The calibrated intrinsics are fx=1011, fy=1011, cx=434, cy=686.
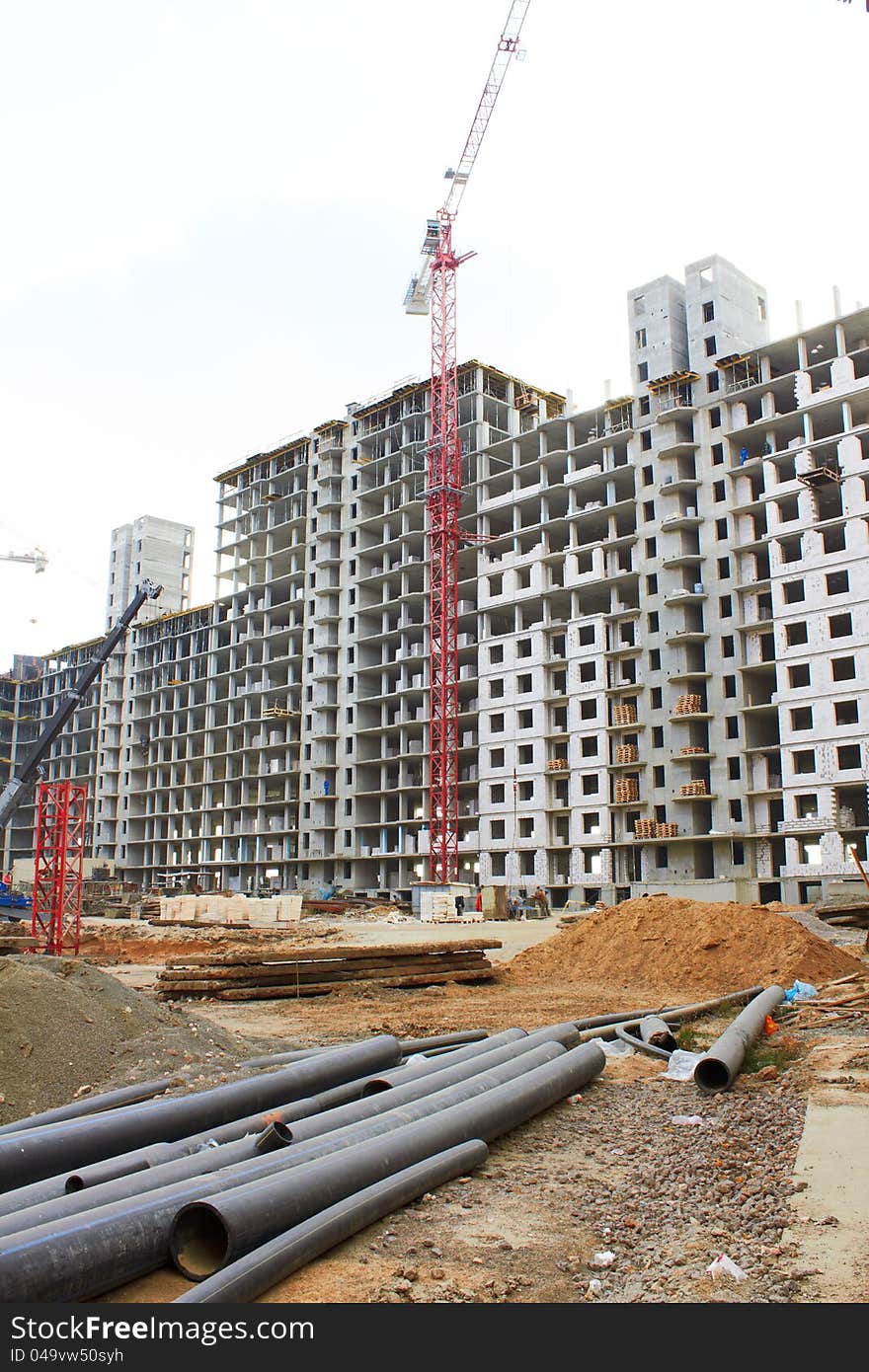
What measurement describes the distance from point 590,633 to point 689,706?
10208 mm

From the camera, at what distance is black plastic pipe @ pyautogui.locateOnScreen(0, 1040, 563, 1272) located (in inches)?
231

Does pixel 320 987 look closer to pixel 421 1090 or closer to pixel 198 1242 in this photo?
pixel 421 1090

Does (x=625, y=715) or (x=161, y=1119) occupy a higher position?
(x=625, y=715)

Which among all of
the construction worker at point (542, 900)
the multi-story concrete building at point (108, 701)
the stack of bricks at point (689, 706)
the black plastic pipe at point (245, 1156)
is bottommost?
the construction worker at point (542, 900)

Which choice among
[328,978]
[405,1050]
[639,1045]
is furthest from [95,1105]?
[328,978]

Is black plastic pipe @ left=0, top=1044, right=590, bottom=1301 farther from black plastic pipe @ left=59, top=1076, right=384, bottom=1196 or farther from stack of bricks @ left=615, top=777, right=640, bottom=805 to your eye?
stack of bricks @ left=615, top=777, right=640, bottom=805

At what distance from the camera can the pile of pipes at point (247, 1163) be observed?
5430mm

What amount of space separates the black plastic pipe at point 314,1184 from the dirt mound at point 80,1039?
4032mm

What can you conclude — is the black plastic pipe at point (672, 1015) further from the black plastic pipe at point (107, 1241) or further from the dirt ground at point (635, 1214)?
the black plastic pipe at point (107, 1241)

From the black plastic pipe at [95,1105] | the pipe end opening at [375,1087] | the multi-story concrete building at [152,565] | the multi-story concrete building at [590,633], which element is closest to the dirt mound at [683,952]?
the pipe end opening at [375,1087]

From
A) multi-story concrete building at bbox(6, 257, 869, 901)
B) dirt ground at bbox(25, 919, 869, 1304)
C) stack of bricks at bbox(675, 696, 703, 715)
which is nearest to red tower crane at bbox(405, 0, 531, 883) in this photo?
multi-story concrete building at bbox(6, 257, 869, 901)

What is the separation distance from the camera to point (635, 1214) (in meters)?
7.11

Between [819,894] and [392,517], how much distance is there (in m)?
Answer: 43.6

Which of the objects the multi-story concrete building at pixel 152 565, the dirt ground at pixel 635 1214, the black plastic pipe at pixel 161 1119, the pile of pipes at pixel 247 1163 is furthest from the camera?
the multi-story concrete building at pixel 152 565
